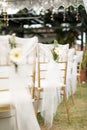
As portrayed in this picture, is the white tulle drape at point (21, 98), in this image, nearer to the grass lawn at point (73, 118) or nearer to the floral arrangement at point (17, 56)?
the floral arrangement at point (17, 56)

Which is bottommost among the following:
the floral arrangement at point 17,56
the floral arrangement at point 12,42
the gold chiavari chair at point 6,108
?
the gold chiavari chair at point 6,108

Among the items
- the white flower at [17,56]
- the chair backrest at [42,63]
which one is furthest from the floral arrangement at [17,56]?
the chair backrest at [42,63]

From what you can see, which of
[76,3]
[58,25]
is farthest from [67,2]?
[58,25]

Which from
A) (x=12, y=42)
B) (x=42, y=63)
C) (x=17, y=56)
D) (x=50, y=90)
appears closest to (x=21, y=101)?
(x=17, y=56)

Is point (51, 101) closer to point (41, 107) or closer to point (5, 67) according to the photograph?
point (41, 107)

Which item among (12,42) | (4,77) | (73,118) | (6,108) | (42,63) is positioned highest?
(12,42)

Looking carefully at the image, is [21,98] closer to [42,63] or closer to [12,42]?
[12,42]

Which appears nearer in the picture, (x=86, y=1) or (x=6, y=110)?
(x=6, y=110)

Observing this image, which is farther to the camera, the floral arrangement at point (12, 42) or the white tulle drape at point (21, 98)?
the floral arrangement at point (12, 42)

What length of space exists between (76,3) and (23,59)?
180 inches

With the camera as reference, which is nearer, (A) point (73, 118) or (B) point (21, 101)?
(B) point (21, 101)

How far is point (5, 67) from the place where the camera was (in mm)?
3184

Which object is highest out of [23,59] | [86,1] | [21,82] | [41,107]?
[86,1]

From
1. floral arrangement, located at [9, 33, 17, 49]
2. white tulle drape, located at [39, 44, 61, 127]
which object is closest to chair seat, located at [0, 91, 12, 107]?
floral arrangement, located at [9, 33, 17, 49]
